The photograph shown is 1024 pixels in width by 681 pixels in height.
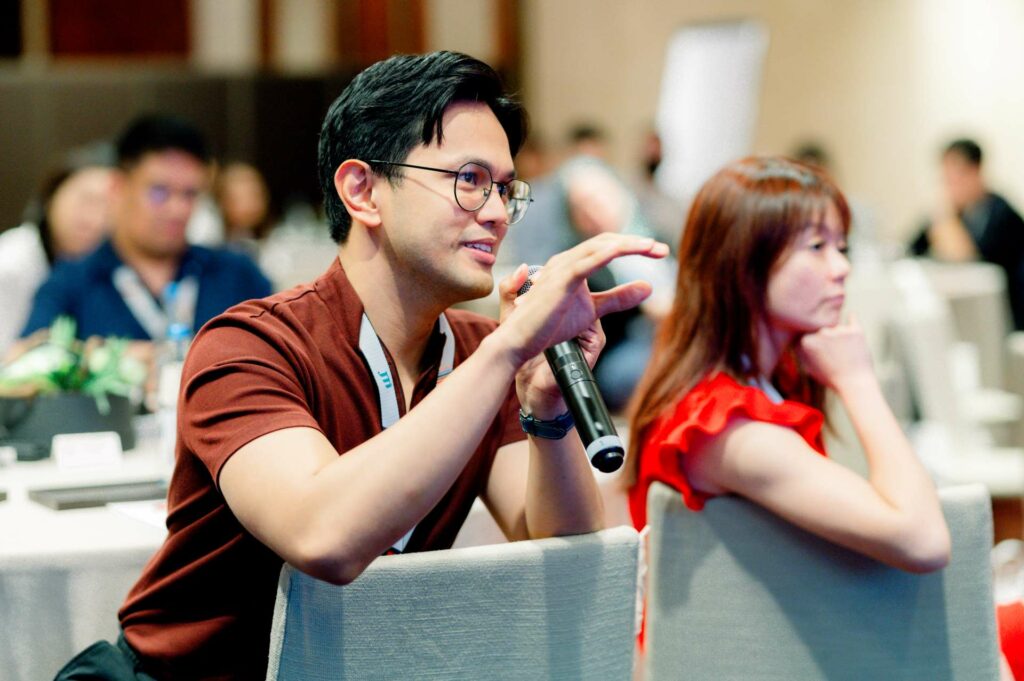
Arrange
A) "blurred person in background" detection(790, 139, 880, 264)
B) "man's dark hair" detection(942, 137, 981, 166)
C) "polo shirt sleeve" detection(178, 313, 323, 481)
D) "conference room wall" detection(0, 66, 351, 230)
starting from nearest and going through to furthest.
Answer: "polo shirt sleeve" detection(178, 313, 323, 481), "blurred person in background" detection(790, 139, 880, 264), "man's dark hair" detection(942, 137, 981, 166), "conference room wall" detection(0, 66, 351, 230)

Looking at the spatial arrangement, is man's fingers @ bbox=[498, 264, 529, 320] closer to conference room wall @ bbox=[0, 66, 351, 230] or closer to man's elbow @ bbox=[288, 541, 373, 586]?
man's elbow @ bbox=[288, 541, 373, 586]

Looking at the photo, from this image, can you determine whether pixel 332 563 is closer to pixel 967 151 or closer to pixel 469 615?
pixel 469 615

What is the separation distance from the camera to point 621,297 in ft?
4.55

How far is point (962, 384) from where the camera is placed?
4660 millimetres

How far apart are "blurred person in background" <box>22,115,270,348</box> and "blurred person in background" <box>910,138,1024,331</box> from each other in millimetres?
5128

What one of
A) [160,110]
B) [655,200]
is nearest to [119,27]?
[160,110]

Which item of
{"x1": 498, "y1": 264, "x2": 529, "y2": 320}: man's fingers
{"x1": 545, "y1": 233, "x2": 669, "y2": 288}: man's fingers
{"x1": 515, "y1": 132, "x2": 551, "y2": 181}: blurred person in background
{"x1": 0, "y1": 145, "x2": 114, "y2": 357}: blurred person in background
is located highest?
{"x1": 545, "y1": 233, "x2": 669, "y2": 288}: man's fingers

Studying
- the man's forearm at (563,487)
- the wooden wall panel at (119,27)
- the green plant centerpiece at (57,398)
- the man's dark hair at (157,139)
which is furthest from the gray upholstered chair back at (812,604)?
the wooden wall panel at (119,27)

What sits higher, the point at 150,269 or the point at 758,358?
the point at 758,358

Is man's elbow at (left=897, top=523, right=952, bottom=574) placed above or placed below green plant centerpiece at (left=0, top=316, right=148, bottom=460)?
above

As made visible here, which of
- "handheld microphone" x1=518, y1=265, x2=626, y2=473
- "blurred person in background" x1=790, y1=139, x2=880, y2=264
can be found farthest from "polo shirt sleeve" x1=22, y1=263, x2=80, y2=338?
"blurred person in background" x1=790, y1=139, x2=880, y2=264

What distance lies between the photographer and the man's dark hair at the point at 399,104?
A: 154 cm

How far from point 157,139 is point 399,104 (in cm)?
208

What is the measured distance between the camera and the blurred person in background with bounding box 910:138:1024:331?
7.46 metres
